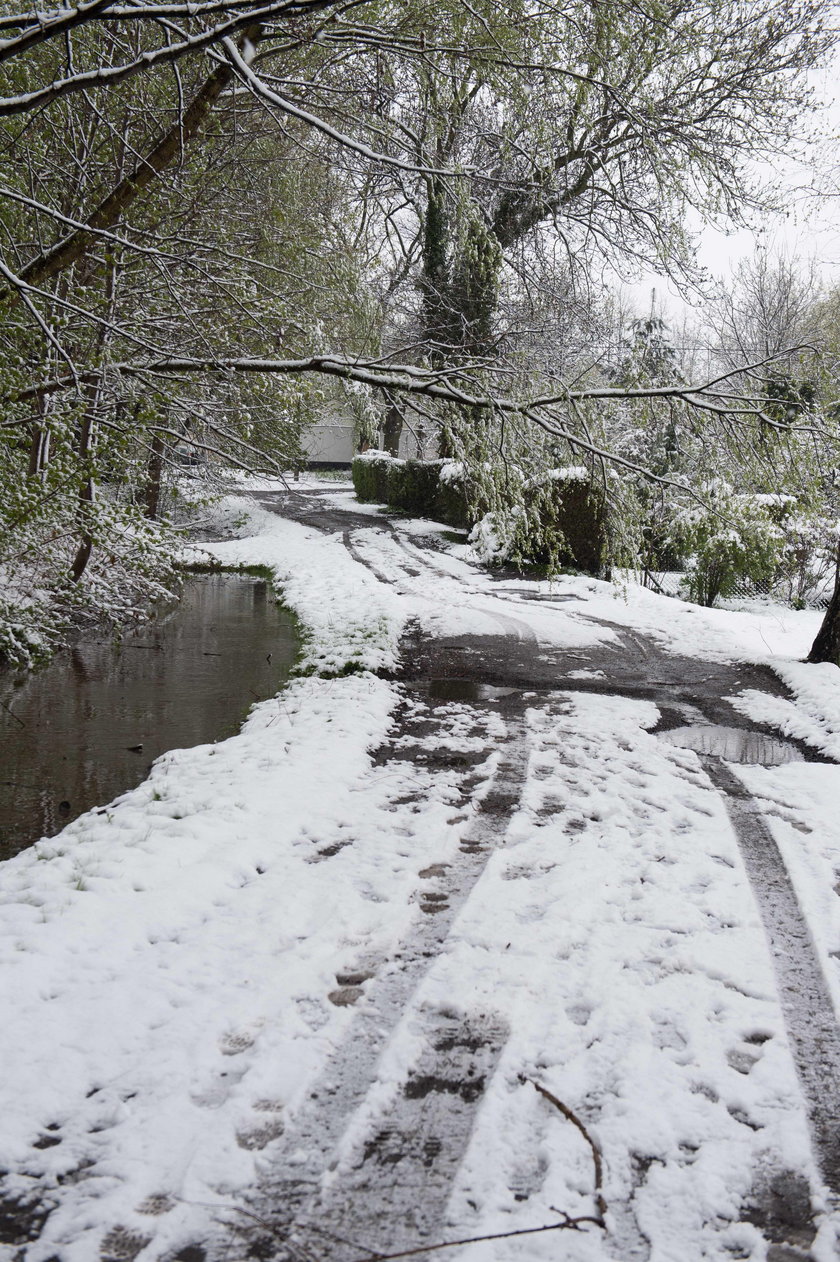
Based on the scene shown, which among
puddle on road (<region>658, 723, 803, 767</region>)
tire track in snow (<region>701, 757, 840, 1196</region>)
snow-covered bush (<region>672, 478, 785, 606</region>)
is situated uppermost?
snow-covered bush (<region>672, 478, 785, 606</region>)

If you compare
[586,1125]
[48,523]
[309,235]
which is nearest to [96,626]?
[48,523]

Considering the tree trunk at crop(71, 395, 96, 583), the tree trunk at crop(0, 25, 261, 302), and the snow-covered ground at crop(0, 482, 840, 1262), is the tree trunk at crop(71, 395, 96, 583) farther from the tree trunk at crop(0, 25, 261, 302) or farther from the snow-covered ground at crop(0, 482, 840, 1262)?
the snow-covered ground at crop(0, 482, 840, 1262)

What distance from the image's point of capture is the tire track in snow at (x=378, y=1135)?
214 cm

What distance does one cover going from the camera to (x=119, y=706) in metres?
7.22

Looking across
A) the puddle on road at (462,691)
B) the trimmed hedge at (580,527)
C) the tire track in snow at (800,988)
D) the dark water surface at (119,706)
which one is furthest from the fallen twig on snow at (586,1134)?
the trimmed hedge at (580,527)

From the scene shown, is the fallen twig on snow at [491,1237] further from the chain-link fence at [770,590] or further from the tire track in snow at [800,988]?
the chain-link fence at [770,590]

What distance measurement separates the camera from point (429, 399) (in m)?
6.61

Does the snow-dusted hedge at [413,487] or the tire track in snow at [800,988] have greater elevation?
the snow-dusted hedge at [413,487]

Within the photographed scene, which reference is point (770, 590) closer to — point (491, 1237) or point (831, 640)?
point (831, 640)

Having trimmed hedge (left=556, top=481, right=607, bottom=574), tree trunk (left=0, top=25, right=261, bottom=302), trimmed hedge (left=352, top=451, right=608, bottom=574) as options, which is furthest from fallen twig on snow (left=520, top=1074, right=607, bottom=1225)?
trimmed hedge (left=556, top=481, right=607, bottom=574)

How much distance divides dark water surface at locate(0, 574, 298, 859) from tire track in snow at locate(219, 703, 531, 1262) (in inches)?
99.4

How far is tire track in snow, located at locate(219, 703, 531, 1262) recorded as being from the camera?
214cm

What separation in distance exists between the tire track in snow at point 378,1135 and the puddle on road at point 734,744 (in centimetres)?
360

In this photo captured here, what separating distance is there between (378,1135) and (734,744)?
16.0ft
